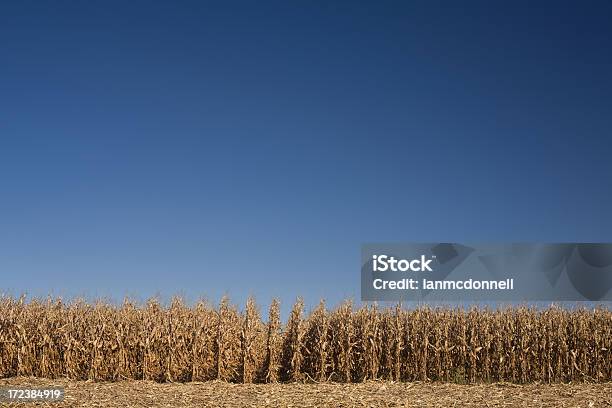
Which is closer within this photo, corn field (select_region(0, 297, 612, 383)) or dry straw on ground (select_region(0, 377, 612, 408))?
dry straw on ground (select_region(0, 377, 612, 408))

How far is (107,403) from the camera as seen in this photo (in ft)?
48.9

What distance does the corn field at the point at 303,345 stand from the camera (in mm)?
20359

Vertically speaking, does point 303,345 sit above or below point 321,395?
above

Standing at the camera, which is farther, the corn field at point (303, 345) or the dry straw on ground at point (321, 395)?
the corn field at point (303, 345)

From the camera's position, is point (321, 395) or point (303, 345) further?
point (303, 345)

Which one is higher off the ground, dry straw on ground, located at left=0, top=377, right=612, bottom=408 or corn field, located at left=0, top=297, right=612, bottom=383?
corn field, located at left=0, top=297, right=612, bottom=383

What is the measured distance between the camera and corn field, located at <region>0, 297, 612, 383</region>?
66.8ft

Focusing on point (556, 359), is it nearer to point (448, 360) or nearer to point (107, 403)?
point (448, 360)

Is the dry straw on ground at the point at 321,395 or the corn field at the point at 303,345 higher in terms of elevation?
the corn field at the point at 303,345

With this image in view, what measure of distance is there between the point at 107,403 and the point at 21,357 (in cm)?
779

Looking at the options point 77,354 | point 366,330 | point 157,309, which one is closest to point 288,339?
point 366,330

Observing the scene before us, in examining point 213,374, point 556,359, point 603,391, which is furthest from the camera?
point 556,359

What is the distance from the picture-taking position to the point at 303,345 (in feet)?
67.3

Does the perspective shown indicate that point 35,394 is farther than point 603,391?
No
